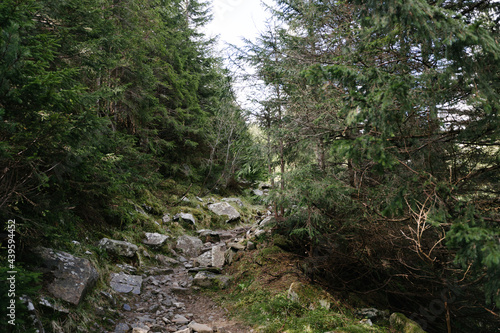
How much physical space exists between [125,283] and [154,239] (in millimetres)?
3105

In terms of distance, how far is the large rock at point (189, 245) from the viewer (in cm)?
1008

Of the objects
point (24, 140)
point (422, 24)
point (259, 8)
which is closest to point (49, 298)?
point (24, 140)

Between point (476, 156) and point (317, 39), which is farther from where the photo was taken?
point (317, 39)

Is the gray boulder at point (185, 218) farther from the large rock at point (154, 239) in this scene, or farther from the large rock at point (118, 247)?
the large rock at point (118, 247)

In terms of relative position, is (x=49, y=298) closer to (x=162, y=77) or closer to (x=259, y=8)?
(x=259, y=8)

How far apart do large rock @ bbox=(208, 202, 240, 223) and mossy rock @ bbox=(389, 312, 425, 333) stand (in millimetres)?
10409

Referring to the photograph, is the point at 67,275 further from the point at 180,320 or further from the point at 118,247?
the point at 118,247

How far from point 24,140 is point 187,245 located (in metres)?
7.79

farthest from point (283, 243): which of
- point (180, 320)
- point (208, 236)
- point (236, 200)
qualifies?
point (236, 200)

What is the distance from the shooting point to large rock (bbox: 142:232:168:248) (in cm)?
907

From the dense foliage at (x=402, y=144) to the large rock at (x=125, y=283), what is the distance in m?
4.29

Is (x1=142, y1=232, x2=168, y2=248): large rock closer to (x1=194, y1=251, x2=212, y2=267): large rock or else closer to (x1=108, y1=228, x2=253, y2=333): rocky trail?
(x1=108, y1=228, x2=253, y2=333): rocky trail

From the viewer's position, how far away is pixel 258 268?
757 cm

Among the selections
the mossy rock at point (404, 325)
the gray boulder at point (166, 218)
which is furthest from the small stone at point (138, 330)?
the gray boulder at point (166, 218)
